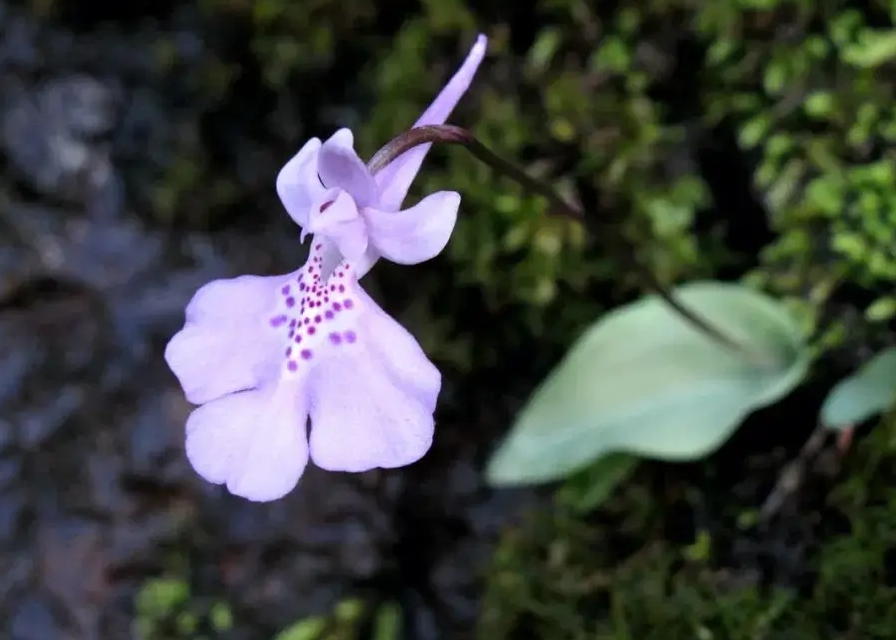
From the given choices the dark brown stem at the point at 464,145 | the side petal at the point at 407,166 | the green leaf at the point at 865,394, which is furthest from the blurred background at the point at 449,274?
the side petal at the point at 407,166

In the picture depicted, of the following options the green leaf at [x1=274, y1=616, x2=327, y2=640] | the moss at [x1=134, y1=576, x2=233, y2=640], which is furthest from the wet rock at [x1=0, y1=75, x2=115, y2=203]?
the green leaf at [x1=274, y1=616, x2=327, y2=640]

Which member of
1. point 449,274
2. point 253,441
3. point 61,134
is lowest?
point 449,274

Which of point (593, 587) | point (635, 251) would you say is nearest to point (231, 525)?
point (593, 587)

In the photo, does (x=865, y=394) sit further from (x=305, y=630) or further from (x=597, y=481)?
(x=305, y=630)

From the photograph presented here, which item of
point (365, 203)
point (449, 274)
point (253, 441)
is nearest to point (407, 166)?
point (365, 203)

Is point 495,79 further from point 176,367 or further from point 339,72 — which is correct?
point 176,367

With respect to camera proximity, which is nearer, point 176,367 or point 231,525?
point 176,367

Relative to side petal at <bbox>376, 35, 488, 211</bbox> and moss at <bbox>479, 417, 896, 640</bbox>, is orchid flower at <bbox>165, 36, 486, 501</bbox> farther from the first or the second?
moss at <bbox>479, 417, 896, 640</bbox>
